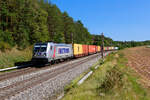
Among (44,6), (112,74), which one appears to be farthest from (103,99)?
(44,6)

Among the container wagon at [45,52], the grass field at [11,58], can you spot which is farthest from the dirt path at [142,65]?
the grass field at [11,58]

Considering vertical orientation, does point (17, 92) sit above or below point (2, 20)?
below

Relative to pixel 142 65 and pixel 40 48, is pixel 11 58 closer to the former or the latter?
pixel 40 48

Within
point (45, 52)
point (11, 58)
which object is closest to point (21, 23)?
point (11, 58)

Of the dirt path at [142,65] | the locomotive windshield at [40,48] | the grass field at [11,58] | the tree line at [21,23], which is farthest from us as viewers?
the tree line at [21,23]

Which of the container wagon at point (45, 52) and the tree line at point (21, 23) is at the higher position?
the tree line at point (21, 23)

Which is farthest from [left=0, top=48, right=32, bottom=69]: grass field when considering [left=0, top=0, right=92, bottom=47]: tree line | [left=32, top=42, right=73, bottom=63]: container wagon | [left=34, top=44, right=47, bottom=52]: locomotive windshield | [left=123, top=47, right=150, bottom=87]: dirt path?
[left=123, top=47, right=150, bottom=87]: dirt path

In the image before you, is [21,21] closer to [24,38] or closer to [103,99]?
[24,38]

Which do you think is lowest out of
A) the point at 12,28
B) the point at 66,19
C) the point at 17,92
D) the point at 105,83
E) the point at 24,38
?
the point at 17,92

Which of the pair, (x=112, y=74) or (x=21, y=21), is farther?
(x=21, y=21)

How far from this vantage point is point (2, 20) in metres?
30.3

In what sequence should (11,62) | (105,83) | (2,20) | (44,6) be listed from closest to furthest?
(105,83), (11,62), (2,20), (44,6)

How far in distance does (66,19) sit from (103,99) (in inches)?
2313

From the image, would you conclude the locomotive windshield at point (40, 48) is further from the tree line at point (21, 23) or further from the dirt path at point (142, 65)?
the dirt path at point (142, 65)
